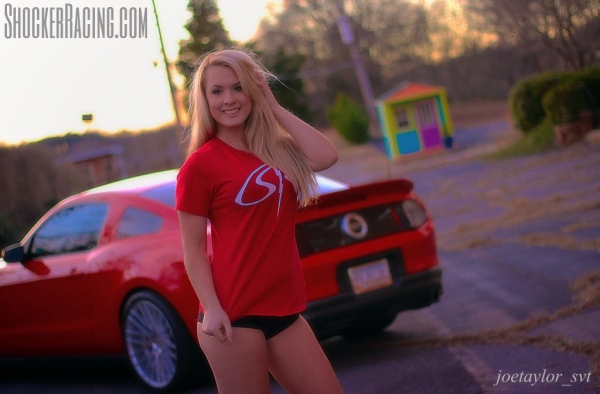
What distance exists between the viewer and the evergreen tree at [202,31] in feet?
153

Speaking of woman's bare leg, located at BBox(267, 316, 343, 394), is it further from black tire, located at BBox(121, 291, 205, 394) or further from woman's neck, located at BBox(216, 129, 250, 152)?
→ black tire, located at BBox(121, 291, 205, 394)

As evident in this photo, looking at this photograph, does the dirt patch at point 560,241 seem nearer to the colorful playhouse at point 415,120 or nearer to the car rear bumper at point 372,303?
the car rear bumper at point 372,303

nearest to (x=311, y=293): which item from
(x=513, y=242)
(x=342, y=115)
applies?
(x=513, y=242)

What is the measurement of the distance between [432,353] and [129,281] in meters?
2.09

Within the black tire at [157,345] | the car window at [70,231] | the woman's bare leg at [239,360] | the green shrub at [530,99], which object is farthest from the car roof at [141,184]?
the green shrub at [530,99]

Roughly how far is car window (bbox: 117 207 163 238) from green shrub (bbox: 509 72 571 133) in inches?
711

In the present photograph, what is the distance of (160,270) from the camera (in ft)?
17.6

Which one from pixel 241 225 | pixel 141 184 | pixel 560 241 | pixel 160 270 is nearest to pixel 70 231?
pixel 141 184

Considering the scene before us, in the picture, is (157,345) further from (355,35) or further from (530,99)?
(355,35)

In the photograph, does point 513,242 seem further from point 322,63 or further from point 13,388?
Answer: point 322,63

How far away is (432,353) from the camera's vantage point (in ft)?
18.1

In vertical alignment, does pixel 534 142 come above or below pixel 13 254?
below

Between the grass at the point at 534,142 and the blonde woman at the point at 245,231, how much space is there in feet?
63.4

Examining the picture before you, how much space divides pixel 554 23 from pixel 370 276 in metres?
17.2
